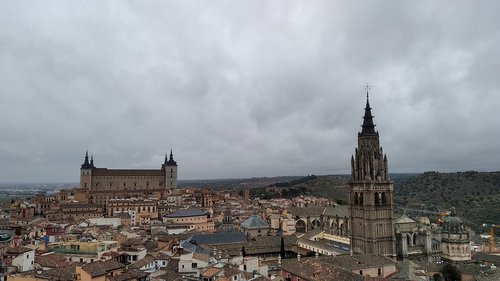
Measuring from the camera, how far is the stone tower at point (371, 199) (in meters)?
60.0

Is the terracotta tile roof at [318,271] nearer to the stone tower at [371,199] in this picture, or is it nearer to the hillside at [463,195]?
the stone tower at [371,199]

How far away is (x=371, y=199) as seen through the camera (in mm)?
60719

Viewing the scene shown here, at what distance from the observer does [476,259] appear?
6197cm

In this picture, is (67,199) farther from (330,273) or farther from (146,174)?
(330,273)

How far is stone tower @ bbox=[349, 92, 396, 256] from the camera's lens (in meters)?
60.0

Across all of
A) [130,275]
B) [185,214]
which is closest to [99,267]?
[130,275]

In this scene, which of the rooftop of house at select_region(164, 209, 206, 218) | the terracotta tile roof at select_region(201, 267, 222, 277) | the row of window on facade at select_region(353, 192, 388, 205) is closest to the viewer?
the terracotta tile roof at select_region(201, 267, 222, 277)

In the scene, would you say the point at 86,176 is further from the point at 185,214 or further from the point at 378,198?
the point at 378,198

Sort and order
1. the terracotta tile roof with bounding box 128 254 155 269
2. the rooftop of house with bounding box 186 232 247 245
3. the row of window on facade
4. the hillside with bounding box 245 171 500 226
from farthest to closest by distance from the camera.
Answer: the hillside with bounding box 245 171 500 226, the row of window on facade, the rooftop of house with bounding box 186 232 247 245, the terracotta tile roof with bounding box 128 254 155 269

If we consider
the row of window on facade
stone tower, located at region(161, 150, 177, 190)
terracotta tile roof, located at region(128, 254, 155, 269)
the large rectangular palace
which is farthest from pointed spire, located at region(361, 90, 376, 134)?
stone tower, located at region(161, 150, 177, 190)

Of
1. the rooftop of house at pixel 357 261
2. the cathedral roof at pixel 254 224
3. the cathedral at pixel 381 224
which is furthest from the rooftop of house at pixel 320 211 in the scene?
the rooftop of house at pixel 357 261

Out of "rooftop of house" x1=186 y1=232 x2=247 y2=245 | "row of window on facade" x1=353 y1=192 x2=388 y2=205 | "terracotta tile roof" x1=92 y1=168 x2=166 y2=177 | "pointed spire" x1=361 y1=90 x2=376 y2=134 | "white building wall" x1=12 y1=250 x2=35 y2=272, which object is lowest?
"rooftop of house" x1=186 y1=232 x2=247 y2=245

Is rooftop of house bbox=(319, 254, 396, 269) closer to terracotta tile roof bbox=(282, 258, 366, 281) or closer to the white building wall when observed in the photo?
terracotta tile roof bbox=(282, 258, 366, 281)

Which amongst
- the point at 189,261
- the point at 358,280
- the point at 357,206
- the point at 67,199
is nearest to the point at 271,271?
the point at 189,261
